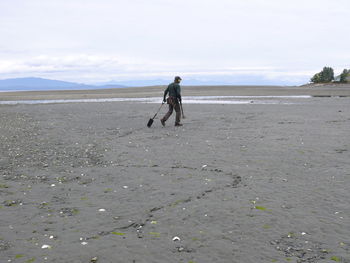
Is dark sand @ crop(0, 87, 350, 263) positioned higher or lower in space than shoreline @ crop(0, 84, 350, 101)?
lower

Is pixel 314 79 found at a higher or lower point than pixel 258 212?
higher

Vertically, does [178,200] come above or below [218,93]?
below

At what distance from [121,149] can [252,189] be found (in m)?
6.14

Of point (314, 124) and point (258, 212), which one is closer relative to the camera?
point (258, 212)

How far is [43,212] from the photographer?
272 inches

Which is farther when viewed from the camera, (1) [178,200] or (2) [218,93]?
(2) [218,93]

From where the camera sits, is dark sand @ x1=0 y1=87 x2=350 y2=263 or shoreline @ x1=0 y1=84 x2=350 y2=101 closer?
dark sand @ x1=0 y1=87 x2=350 y2=263

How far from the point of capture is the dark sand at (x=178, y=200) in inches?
210

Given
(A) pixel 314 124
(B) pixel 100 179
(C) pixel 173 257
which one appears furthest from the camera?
(A) pixel 314 124

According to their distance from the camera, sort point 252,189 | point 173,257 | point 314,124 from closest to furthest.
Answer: point 173,257 → point 252,189 → point 314,124

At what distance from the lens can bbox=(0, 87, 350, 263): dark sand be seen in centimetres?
534

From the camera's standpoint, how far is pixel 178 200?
7445 millimetres

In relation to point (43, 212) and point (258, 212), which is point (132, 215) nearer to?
point (43, 212)

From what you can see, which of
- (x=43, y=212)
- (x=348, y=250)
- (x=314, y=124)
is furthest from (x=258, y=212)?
(x=314, y=124)
